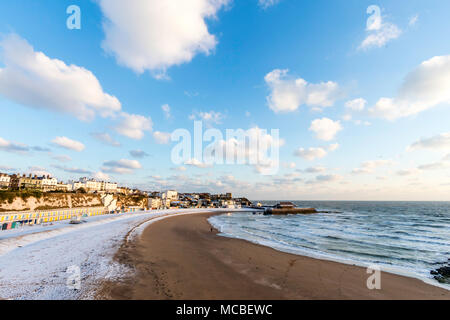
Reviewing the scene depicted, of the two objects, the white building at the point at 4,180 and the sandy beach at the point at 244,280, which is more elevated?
the white building at the point at 4,180

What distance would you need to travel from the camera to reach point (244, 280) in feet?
30.9

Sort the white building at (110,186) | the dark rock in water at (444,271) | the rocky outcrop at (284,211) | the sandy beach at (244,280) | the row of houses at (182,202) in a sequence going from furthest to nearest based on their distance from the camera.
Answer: the white building at (110,186) → the row of houses at (182,202) → the rocky outcrop at (284,211) → the dark rock in water at (444,271) → the sandy beach at (244,280)

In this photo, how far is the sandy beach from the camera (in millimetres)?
7836

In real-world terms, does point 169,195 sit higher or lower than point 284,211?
higher

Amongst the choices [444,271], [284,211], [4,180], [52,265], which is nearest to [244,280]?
Answer: [52,265]

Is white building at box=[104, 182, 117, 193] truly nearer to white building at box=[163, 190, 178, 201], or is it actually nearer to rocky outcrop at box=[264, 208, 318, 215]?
white building at box=[163, 190, 178, 201]

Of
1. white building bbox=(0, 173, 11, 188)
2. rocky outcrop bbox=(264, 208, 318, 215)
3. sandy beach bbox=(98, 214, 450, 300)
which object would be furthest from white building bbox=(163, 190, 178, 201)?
sandy beach bbox=(98, 214, 450, 300)

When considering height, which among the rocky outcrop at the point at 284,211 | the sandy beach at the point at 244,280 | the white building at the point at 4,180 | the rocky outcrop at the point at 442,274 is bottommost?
the rocky outcrop at the point at 284,211

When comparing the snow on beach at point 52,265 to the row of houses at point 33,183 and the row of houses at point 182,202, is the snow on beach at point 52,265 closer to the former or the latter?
the row of houses at point 182,202

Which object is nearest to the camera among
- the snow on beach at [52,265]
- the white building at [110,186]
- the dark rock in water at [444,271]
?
the snow on beach at [52,265]

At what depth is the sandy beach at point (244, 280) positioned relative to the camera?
7.84 metres

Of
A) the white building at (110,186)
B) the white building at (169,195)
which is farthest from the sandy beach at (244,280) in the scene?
the white building at (110,186)

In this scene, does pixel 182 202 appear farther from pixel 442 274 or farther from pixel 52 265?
pixel 442 274

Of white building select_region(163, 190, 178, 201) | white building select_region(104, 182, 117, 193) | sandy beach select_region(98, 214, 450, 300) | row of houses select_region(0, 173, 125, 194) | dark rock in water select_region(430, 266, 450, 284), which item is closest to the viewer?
sandy beach select_region(98, 214, 450, 300)
